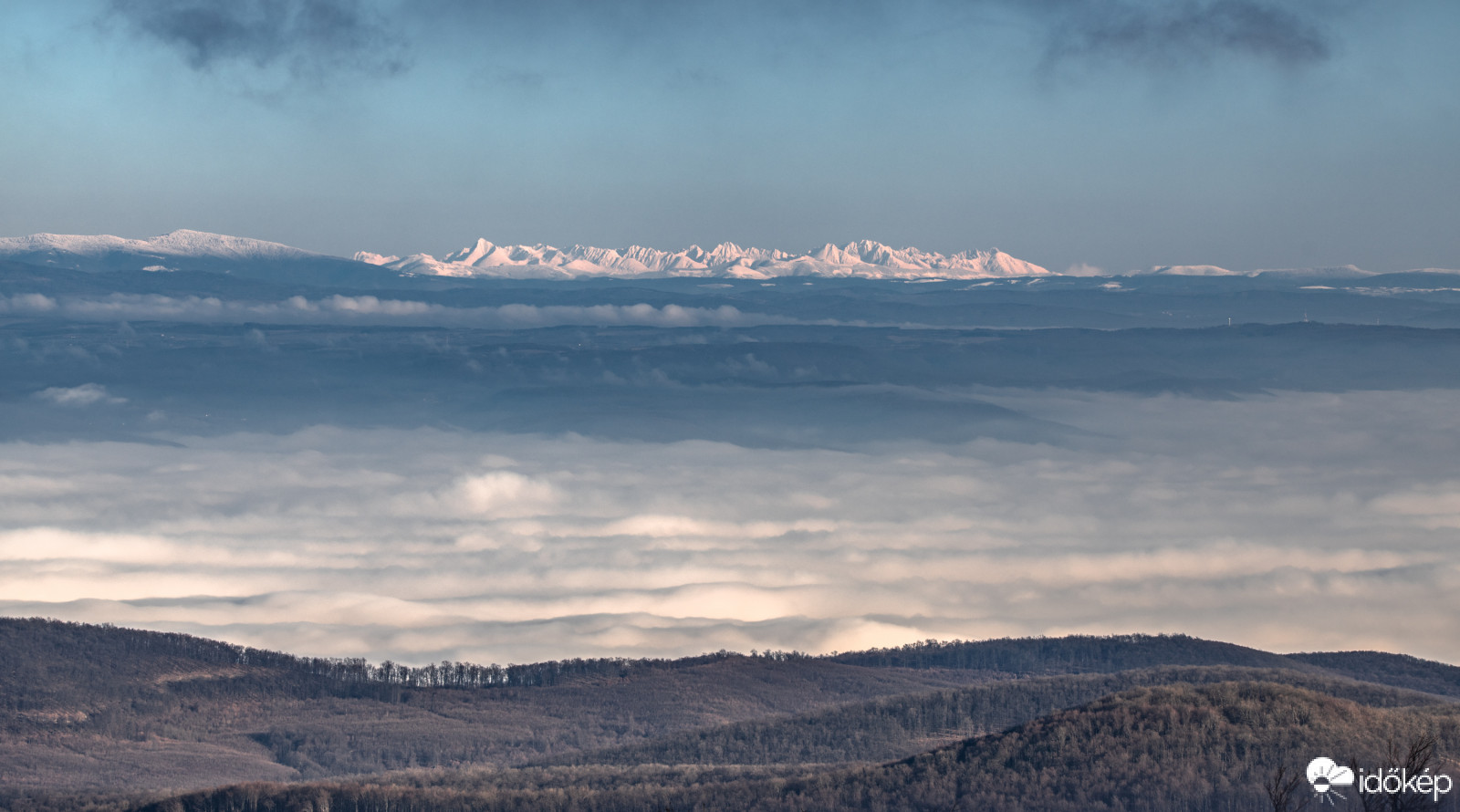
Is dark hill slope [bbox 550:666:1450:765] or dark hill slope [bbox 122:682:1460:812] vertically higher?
dark hill slope [bbox 550:666:1450:765]

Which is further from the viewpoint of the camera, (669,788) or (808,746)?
(808,746)

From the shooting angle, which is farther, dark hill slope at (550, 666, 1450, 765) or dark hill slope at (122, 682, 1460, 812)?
dark hill slope at (550, 666, 1450, 765)

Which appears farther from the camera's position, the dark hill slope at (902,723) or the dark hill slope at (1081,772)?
the dark hill slope at (902,723)

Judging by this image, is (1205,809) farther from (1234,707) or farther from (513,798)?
(513,798)

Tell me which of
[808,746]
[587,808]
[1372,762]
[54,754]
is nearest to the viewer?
[1372,762]

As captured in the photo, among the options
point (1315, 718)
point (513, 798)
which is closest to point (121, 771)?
point (513, 798)

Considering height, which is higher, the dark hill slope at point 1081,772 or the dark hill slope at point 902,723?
the dark hill slope at point 902,723

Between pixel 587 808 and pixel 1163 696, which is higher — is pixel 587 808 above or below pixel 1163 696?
below

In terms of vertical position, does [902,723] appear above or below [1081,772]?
above

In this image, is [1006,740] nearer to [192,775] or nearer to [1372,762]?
[1372,762]

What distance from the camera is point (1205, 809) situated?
99.2 meters

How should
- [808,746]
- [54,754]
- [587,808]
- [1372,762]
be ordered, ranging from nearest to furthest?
[1372,762]
[587,808]
[808,746]
[54,754]

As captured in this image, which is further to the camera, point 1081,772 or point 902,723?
point 902,723

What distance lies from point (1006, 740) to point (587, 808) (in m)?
33.4
